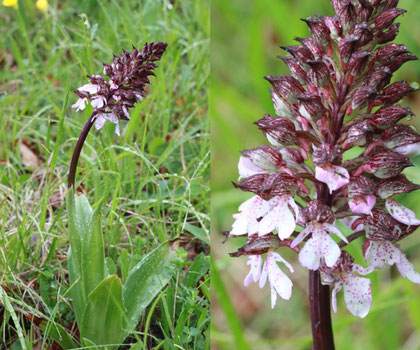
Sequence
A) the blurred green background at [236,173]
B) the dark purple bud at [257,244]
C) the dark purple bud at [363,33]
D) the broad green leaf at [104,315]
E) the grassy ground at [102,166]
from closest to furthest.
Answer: the dark purple bud at [363,33] → the dark purple bud at [257,244] → the broad green leaf at [104,315] → the grassy ground at [102,166] → the blurred green background at [236,173]

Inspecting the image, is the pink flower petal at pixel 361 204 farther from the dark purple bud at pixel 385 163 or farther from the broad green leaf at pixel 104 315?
the broad green leaf at pixel 104 315

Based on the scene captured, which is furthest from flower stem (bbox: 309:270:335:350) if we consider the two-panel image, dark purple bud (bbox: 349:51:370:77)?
dark purple bud (bbox: 349:51:370:77)

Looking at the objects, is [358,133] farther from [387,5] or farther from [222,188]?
[222,188]

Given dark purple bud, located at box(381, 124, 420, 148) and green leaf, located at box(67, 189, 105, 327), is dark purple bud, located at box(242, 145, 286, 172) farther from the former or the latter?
green leaf, located at box(67, 189, 105, 327)

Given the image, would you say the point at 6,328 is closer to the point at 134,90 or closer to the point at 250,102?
the point at 134,90

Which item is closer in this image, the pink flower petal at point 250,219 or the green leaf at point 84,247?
the pink flower petal at point 250,219

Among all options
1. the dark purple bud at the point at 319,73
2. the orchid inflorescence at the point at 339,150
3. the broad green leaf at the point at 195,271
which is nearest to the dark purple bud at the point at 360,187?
the orchid inflorescence at the point at 339,150

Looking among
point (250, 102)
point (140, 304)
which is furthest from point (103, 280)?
point (250, 102)

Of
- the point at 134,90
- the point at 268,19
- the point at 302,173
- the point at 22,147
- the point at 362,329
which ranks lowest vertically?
the point at 362,329
